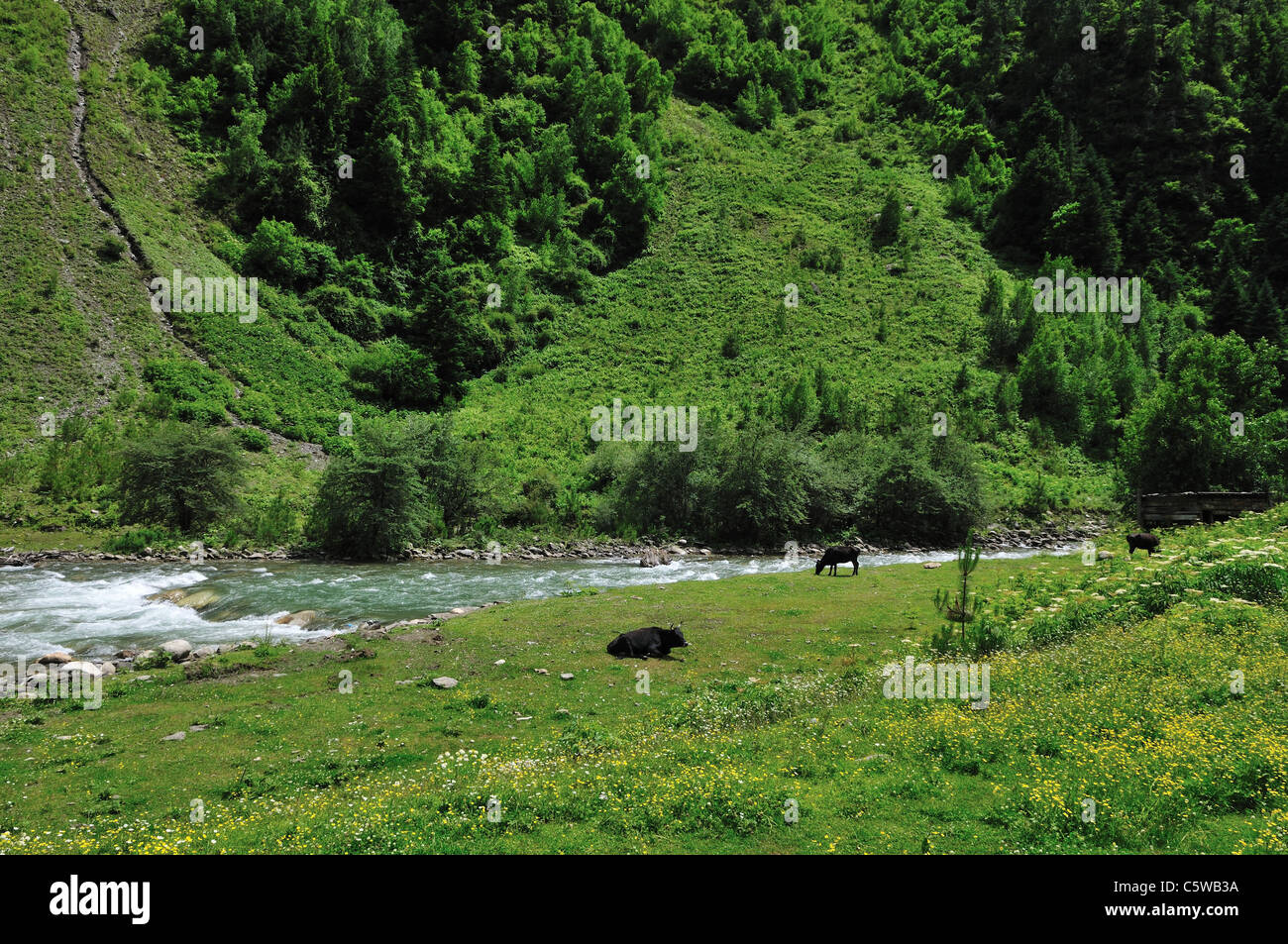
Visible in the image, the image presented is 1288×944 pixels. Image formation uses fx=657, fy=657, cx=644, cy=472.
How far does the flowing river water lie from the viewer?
19875 mm

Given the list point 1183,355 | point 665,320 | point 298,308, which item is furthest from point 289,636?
point 665,320

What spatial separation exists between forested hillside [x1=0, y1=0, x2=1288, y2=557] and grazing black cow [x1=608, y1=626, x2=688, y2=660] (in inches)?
966

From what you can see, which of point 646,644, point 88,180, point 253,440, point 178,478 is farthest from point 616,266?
point 646,644

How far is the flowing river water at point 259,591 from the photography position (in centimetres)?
1988

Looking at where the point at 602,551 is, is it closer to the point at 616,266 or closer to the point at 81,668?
the point at 81,668

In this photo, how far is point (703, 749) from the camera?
988 cm

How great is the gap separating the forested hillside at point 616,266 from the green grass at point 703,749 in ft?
83.5

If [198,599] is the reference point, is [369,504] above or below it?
above

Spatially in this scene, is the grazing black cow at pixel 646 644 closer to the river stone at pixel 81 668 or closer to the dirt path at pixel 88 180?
the river stone at pixel 81 668

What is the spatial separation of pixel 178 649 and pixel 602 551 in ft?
85.0

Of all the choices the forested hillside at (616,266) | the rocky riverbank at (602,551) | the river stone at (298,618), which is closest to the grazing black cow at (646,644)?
the river stone at (298,618)

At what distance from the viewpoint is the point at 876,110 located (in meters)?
132

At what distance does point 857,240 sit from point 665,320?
1375 inches

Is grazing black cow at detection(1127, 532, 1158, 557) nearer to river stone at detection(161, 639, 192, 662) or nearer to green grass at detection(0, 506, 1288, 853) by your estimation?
green grass at detection(0, 506, 1288, 853)
